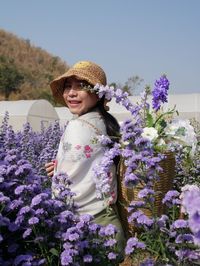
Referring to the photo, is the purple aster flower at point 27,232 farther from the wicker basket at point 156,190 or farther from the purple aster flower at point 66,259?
the wicker basket at point 156,190

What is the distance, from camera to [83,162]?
2850 millimetres

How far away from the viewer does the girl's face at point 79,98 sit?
3023 mm

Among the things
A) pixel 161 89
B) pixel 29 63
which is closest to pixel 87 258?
pixel 161 89

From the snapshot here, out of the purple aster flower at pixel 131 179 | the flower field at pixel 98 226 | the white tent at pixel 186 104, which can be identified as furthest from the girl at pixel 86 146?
the white tent at pixel 186 104

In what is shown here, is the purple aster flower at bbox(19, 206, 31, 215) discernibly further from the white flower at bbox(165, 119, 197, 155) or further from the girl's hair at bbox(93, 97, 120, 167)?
the white flower at bbox(165, 119, 197, 155)

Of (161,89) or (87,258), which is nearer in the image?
(87,258)

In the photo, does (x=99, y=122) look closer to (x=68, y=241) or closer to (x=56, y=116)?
(x=68, y=241)

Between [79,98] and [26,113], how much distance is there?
30.0ft

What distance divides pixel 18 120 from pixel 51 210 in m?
9.80

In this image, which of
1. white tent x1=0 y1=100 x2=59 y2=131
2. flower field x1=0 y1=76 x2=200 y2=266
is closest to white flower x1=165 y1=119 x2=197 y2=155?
flower field x1=0 y1=76 x2=200 y2=266

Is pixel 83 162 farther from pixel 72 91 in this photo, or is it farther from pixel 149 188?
pixel 149 188

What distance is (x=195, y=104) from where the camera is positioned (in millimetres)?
11477

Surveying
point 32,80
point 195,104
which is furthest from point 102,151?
point 32,80

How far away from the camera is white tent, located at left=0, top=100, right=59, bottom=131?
1202 cm
